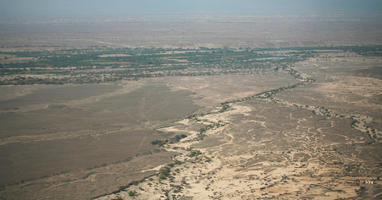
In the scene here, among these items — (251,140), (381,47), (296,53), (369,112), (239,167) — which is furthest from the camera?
(381,47)

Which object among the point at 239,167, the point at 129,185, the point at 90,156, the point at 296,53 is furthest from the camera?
the point at 296,53

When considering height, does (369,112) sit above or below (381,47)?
below

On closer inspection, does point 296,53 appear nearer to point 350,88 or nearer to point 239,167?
point 350,88

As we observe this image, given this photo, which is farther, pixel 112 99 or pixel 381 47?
pixel 381 47

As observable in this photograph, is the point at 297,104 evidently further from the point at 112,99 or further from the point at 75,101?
the point at 75,101

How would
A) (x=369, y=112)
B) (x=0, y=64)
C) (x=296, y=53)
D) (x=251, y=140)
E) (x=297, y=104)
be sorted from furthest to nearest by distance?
(x=296, y=53)
(x=0, y=64)
(x=297, y=104)
(x=369, y=112)
(x=251, y=140)

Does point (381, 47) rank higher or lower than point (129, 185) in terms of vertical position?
higher

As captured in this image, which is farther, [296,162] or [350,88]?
[350,88]

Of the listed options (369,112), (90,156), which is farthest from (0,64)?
(369,112)

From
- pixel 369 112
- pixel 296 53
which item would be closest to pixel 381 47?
pixel 296 53
